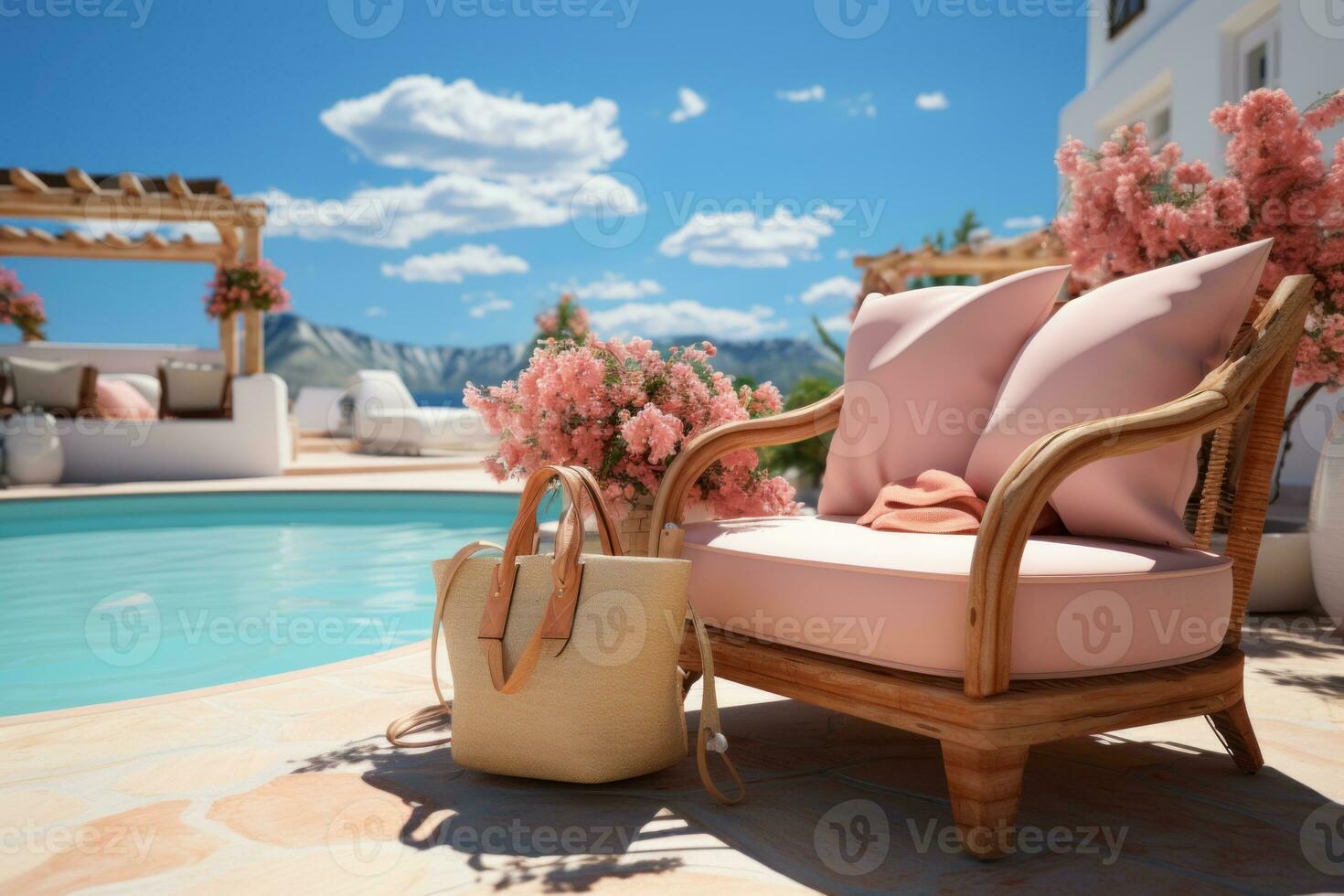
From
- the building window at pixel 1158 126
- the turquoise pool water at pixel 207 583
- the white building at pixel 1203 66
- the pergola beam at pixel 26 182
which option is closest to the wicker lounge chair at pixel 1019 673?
the turquoise pool water at pixel 207 583

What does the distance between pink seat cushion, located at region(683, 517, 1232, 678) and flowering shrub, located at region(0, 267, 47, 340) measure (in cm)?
1327

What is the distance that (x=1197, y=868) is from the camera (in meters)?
1.34

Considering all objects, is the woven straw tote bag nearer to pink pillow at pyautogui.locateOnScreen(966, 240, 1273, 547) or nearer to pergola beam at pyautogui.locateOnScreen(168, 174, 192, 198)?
pink pillow at pyautogui.locateOnScreen(966, 240, 1273, 547)

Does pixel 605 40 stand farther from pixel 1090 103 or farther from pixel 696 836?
pixel 696 836

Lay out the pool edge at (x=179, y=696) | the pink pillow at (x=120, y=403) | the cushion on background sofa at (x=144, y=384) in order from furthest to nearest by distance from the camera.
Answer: the cushion on background sofa at (x=144, y=384) → the pink pillow at (x=120, y=403) → the pool edge at (x=179, y=696)

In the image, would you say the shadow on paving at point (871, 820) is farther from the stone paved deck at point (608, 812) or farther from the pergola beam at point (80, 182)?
the pergola beam at point (80, 182)

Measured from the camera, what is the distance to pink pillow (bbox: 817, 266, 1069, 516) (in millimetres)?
2051

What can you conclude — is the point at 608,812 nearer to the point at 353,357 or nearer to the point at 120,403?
the point at 120,403

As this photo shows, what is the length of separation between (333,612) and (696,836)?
2.79 metres

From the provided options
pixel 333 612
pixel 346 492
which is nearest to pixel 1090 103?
pixel 346 492

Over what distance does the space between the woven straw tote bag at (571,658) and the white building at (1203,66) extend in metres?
3.09

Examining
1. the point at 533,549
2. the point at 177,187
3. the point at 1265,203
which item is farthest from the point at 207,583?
the point at 177,187

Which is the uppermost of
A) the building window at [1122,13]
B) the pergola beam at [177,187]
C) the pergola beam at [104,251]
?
the building window at [1122,13]

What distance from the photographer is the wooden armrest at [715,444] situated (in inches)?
77.7
